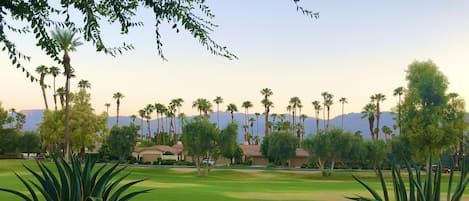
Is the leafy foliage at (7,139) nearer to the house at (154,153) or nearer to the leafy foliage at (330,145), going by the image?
the house at (154,153)

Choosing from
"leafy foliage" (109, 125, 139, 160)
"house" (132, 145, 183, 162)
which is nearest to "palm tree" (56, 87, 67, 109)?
"house" (132, 145, 183, 162)

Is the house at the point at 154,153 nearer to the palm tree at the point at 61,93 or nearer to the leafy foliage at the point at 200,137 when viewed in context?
the palm tree at the point at 61,93

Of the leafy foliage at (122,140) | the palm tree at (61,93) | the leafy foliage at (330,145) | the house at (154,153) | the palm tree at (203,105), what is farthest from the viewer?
the palm tree at (203,105)

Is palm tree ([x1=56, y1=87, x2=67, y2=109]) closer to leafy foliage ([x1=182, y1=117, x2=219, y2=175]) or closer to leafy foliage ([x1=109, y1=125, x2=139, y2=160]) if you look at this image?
leafy foliage ([x1=109, y1=125, x2=139, y2=160])

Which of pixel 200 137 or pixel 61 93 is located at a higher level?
pixel 61 93

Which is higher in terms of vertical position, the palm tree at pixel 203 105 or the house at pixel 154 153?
the palm tree at pixel 203 105

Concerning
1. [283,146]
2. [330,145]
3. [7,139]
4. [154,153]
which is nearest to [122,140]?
[7,139]

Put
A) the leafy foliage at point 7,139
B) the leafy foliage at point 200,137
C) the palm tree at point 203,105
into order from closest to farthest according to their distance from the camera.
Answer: the leafy foliage at point 200,137, the leafy foliage at point 7,139, the palm tree at point 203,105

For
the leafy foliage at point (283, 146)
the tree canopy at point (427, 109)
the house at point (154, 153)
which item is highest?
the tree canopy at point (427, 109)

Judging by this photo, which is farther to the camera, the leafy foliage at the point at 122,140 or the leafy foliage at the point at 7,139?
the leafy foliage at the point at 7,139

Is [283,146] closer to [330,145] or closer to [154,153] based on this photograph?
[330,145]

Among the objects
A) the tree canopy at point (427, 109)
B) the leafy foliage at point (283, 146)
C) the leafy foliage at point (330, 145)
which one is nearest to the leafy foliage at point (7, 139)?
the leafy foliage at point (283, 146)

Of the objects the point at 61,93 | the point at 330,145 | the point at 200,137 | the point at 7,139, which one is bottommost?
the point at 330,145

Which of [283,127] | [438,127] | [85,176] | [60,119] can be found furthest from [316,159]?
[283,127]
